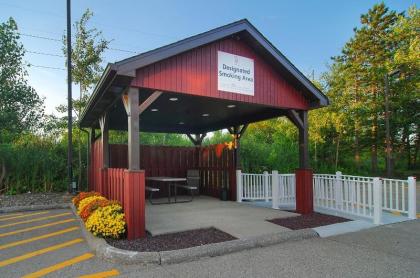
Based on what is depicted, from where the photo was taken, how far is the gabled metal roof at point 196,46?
5141mm

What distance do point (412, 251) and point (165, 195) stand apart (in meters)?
→ 8.10

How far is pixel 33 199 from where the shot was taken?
9.63 m

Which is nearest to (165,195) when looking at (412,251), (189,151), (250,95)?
(189,151)

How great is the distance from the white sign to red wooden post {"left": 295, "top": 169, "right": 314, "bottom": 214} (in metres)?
2.49

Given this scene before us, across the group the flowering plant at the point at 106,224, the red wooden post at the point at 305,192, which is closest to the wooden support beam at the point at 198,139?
the red wooden post at the point at 305,192

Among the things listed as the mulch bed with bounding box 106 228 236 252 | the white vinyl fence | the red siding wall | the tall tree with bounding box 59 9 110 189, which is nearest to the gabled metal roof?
the red siding wall

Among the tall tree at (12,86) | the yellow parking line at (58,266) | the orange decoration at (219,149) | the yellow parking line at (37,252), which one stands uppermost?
the tall tree at (12,86)

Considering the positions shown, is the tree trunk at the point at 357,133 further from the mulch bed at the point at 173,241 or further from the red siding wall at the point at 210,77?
the mulch bed at the point at 173,241

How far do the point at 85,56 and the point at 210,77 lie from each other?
840 cm

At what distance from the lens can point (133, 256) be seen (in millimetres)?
4125

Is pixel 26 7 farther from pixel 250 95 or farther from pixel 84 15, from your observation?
pixel 250 95

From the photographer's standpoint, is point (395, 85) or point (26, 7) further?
point (395, 85)

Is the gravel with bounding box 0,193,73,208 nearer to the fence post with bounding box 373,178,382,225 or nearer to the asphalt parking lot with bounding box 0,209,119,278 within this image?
the asphalt parking lot with bounding box 0,209,119,278

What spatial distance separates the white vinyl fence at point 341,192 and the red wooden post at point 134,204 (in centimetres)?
461
